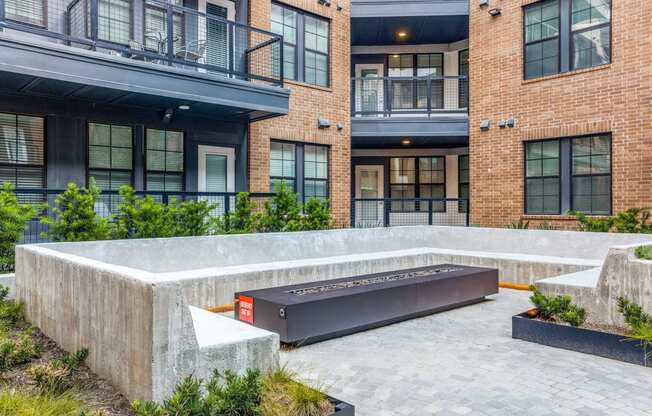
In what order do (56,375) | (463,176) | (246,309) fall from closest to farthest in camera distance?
(56,375)
(246,309)
(463,176)

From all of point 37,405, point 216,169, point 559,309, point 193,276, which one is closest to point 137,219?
point 193,276

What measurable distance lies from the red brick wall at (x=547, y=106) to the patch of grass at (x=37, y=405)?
11432mm

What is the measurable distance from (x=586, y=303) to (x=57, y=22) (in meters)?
9.66

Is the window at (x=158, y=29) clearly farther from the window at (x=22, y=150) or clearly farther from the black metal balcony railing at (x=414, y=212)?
the black metal balcony railing at (x=414, y=212)

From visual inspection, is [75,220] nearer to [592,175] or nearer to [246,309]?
[246,309]

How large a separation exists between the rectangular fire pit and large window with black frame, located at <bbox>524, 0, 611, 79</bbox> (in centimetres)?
690

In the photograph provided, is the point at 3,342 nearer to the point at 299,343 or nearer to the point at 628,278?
the point at 299,343

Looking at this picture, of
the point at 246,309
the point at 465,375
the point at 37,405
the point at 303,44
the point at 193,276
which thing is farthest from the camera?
the point at 303,44

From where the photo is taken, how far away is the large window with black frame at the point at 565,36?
38.2 ft

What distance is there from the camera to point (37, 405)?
3061 mm

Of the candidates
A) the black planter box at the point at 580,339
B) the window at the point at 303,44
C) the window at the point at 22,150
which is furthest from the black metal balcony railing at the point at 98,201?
the black planter box at the point at 580,339

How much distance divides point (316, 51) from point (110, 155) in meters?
6.06

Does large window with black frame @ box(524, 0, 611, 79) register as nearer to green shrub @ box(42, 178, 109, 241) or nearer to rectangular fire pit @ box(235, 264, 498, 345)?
rectangular fire pit @ box(235, 264, 498, 345)

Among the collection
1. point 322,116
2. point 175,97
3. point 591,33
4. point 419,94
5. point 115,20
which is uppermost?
point 591,33
